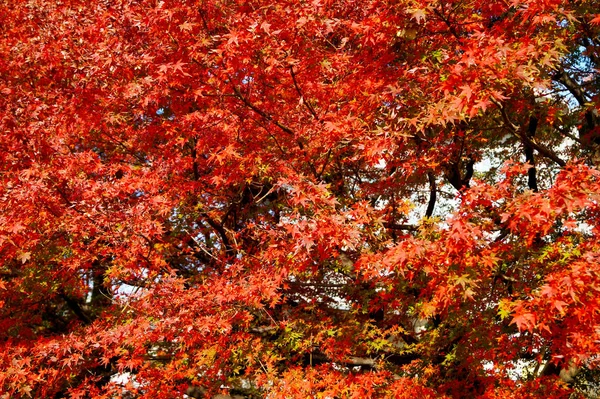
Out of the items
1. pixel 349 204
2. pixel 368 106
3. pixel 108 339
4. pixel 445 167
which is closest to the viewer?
pixel 368 106

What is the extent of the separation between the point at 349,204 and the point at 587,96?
5.23m

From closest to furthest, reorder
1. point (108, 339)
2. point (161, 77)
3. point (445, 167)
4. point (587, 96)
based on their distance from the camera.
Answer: point (161, 77) < point (108, 339) < point (445, 167) < point (587, 96)

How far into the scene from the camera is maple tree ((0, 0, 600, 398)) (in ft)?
18.5

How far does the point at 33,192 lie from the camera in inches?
270

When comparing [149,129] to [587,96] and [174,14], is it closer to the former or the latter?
[174,14]

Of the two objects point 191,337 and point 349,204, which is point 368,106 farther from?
point 191,337

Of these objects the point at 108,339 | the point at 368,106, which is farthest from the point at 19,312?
the point at 368,106

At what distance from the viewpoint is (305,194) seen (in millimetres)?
6285

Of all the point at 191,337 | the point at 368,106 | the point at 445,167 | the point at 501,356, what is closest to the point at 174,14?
the point at 368,106

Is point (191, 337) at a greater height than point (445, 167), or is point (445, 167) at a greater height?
point (445, 167)

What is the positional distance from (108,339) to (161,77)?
Result: 3.87 metres

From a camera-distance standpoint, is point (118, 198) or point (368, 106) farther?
point (118, 198)

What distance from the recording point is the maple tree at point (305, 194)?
5.63 metres

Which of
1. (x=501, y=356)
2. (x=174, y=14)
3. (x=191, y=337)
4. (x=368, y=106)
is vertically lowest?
(x=191, y=337)
